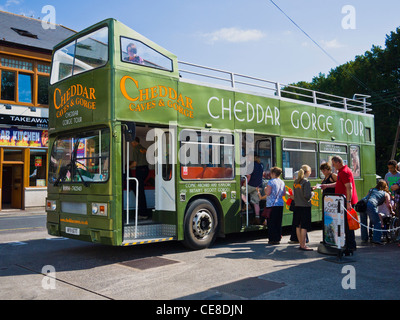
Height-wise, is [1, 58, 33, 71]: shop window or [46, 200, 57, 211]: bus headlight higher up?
[1, 58, 33, 71]: shop window

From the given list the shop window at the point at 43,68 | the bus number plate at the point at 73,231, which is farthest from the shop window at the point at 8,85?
the bus number plate at the point at 73,231

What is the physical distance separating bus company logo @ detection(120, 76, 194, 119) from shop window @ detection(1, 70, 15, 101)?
1652cm

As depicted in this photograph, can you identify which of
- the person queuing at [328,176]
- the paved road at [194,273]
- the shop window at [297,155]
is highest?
the shop window at [297,155]

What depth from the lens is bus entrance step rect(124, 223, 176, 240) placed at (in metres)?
7.56

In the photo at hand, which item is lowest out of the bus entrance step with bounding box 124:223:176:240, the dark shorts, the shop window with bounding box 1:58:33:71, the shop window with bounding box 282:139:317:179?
the bus entrance step with bounding box 124:223:176:240

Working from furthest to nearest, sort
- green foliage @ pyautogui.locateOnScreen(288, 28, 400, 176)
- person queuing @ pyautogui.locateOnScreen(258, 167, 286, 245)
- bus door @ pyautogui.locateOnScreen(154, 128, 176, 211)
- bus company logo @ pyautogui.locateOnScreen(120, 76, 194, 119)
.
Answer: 1. green foliage @ pyautogui.locateOnScreen(288, 28, 400, 176)
2. person queuing @ pyautogui.locateOnScreen(258, 167, 286, 245)
3. bus door @ pyautogui.locateOnScreen(154, 128, 176, 211)
4. bus company logo @ pyautogui.locateOnScreen(120, 76, 194, 119)

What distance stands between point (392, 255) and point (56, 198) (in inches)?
259

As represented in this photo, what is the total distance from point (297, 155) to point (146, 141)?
14.1 feet

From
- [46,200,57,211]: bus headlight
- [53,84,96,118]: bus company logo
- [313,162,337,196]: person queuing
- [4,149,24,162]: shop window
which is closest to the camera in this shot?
[53,84,96,118]: bus company logo

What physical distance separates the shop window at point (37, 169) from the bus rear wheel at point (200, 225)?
1635 centimetres

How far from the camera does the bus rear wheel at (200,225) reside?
8180 millimetres

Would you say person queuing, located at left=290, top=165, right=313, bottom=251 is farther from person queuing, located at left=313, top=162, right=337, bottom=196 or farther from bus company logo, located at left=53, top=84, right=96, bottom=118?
bus company logo, located at left=53, top=84, right=96, bottom=118

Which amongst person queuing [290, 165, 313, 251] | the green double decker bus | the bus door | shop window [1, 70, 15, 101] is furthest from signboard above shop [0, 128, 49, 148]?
person queuing [290, 165, 313, 251]

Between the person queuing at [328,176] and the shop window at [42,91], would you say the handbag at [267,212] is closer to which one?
the person queuing at [328,176]
